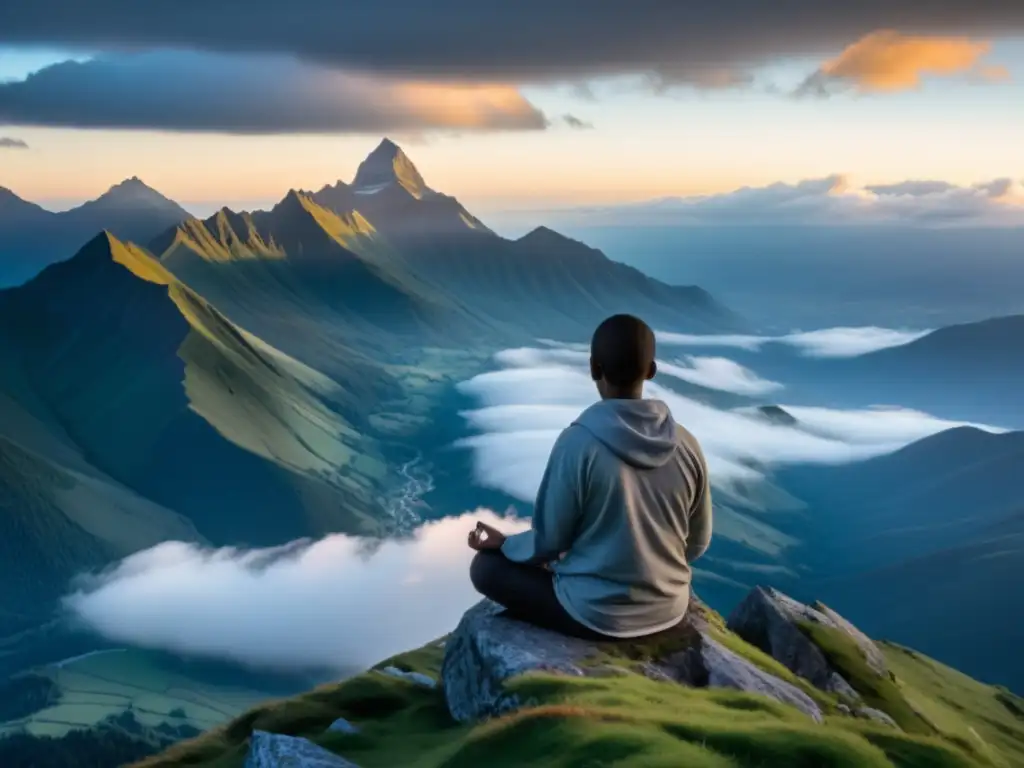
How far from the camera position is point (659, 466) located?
36.5 ft

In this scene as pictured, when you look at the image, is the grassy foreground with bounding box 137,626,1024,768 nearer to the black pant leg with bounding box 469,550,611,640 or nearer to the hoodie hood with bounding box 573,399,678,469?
the black pant leg with bounding box 469,550,611,640

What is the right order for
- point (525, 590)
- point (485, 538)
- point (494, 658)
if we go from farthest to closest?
point (494, 658) < point (485, 538) < point (525, 590)

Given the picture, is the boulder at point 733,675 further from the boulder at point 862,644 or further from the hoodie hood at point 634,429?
the boulder at point 862,644

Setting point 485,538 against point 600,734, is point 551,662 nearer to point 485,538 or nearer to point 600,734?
point 485,538

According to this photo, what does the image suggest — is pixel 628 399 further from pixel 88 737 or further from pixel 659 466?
pixel 88 737

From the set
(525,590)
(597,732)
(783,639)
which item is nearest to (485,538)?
(525,590)

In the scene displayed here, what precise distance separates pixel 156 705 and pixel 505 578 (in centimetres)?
20945

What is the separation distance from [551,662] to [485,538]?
1973 millimetres

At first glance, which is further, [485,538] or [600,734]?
[485,538]

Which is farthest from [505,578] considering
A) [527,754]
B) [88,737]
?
[88,737]

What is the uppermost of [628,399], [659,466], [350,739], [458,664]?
[628,399]

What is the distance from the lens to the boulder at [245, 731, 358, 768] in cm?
1109

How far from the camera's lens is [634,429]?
10.9 meters

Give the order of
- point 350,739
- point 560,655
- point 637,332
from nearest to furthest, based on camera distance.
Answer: point 637,332 < point 560,655 < point 350,739
